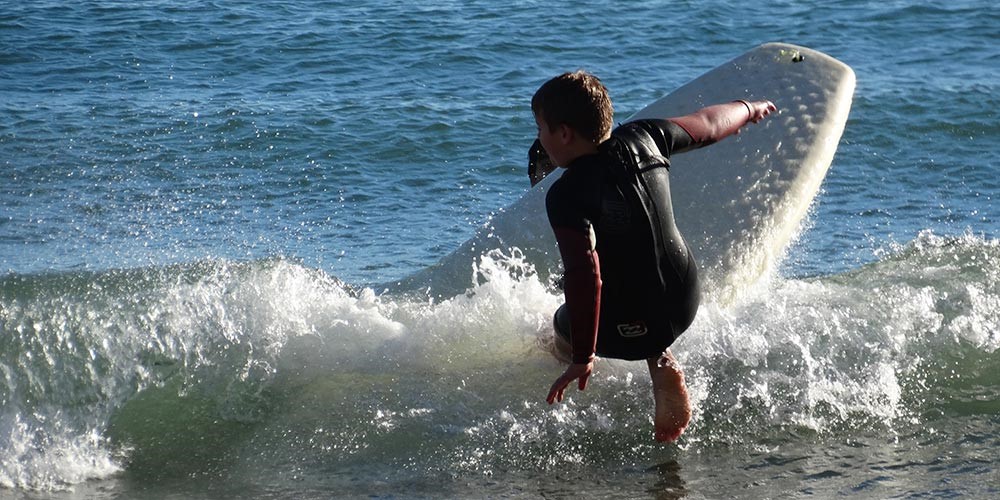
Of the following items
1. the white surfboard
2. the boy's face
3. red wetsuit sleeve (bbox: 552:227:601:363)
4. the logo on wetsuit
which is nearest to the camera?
red wetsuit sleeve (bbox: 552:227:601:363)

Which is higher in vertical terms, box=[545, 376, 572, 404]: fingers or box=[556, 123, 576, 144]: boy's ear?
box=[556, 123, 576, 144]: boy's ear

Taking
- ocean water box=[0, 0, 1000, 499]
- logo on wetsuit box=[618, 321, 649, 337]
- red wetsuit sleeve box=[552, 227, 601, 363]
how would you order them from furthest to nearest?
ocean water box=[0, 0, 1000, 499]
logo on wetsuit box=[618, 321, 649, 337]
red wetsuit sleeve box=[552, 227, 601, 363]

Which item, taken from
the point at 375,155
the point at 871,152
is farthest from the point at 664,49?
the point at 375,155

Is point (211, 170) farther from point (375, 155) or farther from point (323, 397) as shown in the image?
point (323, 397)

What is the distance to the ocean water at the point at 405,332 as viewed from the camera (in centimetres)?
402

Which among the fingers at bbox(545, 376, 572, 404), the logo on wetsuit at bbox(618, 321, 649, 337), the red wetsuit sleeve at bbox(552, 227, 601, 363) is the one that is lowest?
the fingers at bbox(545, 376, 572, 404)

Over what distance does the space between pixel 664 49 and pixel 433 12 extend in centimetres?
277

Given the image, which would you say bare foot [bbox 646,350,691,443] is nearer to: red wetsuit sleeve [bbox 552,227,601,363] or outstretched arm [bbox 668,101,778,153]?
red wetsuit sleeve [bbox 552,227,601,363]

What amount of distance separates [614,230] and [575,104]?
374 mm

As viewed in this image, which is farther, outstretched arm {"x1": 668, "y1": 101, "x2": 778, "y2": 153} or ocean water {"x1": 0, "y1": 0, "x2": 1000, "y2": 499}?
ocean water {"x1": 0, "y1": 0, "x2": 1000, "y2": 499}

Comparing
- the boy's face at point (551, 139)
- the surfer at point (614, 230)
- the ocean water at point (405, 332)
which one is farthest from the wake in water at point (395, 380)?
the boy's face at point (551, 139)

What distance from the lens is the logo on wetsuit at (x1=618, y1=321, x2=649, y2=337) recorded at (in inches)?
145

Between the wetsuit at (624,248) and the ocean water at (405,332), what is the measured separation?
522 mm

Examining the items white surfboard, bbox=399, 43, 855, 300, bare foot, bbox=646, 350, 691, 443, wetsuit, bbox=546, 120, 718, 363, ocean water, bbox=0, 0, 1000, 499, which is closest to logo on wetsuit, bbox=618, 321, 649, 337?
wetsuit, bbox=546, 120, 718, 363
